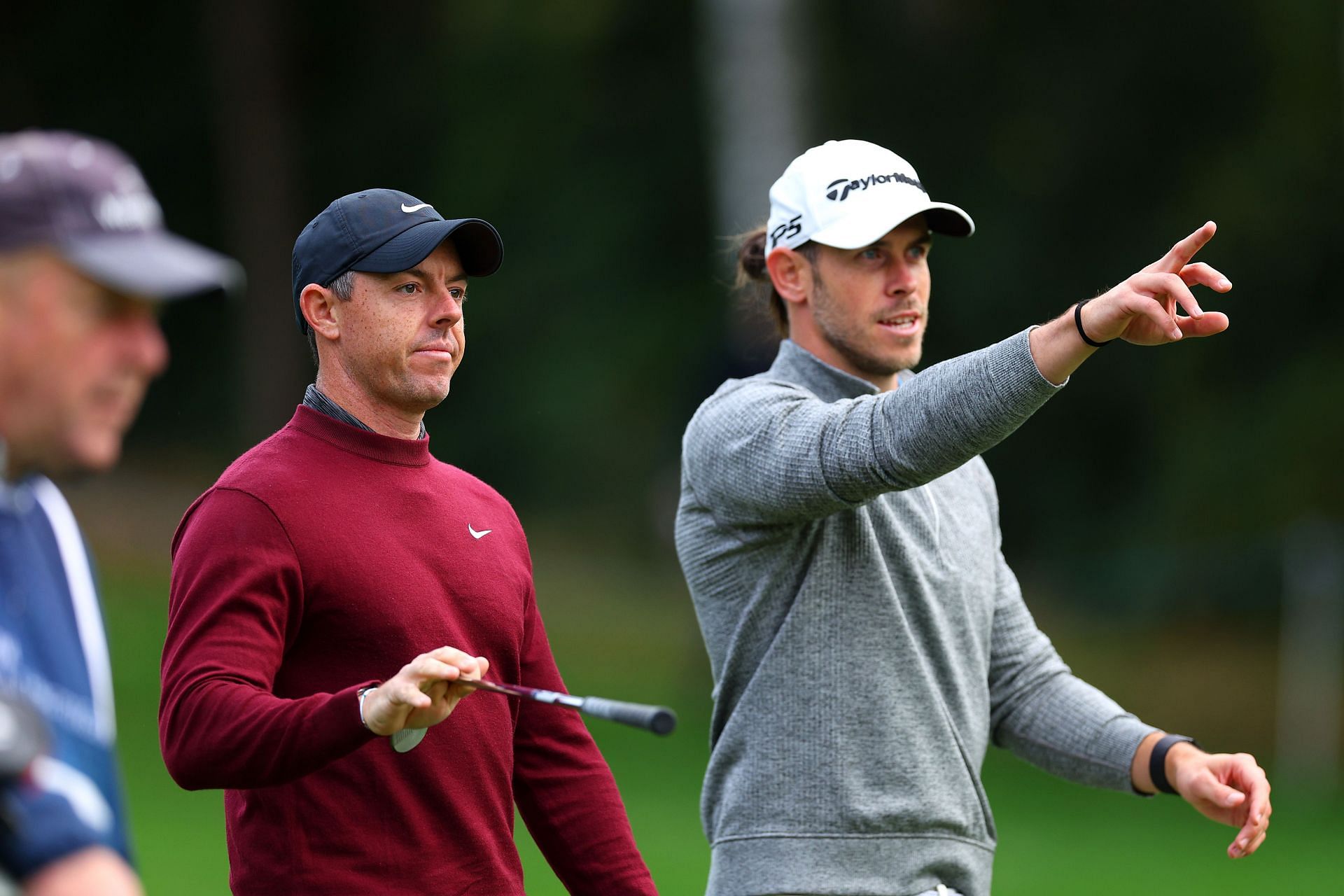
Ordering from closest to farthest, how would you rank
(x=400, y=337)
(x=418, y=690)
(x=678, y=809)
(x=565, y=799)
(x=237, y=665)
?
(x=418, y=690)
(x=237, y=665)
(x=400, y=337)
(x=565, y=799)
(x=678, y=809)

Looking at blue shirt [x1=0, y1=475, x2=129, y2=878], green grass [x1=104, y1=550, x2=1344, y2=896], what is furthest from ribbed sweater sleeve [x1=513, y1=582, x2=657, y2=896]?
green grass [x1=104, y1=550, x2=1344, y2=896]

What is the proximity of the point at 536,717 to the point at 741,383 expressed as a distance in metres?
0.81

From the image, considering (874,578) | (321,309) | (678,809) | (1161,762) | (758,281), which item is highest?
(321,309)

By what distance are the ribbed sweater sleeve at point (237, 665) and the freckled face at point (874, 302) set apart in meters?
1.32

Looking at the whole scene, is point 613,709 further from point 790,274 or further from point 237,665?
point 790,274

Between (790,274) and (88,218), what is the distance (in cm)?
204

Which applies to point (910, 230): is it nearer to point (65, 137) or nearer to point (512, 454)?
point (65, 137)

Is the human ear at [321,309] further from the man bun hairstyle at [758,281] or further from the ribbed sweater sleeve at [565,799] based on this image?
the man bun hairstyle at [758,281]

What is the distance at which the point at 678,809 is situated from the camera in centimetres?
1066

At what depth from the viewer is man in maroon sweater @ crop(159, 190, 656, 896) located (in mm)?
2807

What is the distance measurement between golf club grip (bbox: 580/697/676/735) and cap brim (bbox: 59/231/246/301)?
83 cm

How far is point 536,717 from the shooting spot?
11.5 feet

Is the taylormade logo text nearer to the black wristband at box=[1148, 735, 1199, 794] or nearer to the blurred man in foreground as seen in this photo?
the black wristband at box=[1148, 735, 1199, 794]

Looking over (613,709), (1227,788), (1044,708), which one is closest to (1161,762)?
(1227,788)
